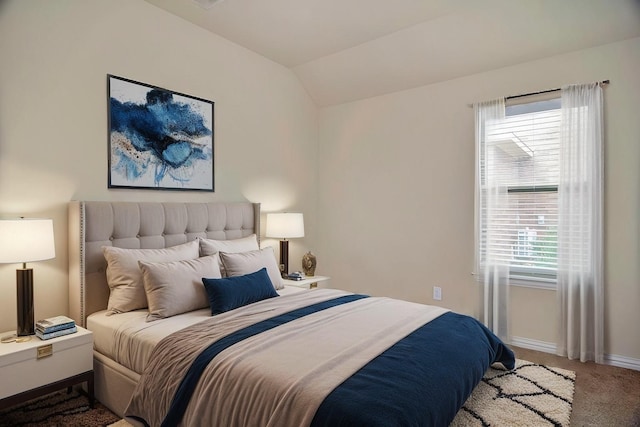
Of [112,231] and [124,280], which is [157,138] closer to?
[112,231]

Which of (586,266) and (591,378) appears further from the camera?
(586,266)

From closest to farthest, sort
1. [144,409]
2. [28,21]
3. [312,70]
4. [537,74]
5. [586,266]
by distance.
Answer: [144,409] → [28,21] → [586,266] → [537,74] → [312,70]

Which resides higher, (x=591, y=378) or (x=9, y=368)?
(x=9, y=368)

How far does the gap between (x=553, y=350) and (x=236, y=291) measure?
2717mm

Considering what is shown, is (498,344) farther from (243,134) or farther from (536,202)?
(243,134)

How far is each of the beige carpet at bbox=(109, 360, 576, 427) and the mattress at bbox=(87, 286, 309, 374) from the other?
0.38 meters

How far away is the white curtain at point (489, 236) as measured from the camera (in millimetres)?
3447

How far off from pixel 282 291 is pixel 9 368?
1.77 m

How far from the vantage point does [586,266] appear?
3039 mm

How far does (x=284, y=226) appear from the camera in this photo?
3857 millimetres

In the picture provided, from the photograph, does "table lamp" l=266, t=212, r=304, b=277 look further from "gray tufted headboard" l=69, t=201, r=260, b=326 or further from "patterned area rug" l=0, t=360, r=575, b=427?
"patterned area rug" l=0, t=360, r=575, b=427

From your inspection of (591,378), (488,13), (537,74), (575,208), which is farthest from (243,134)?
(591,378)

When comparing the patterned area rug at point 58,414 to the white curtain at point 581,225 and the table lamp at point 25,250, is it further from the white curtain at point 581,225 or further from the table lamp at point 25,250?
the white curtain at point 581,225

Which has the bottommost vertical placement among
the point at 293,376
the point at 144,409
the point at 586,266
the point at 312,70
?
the point at 144,409
